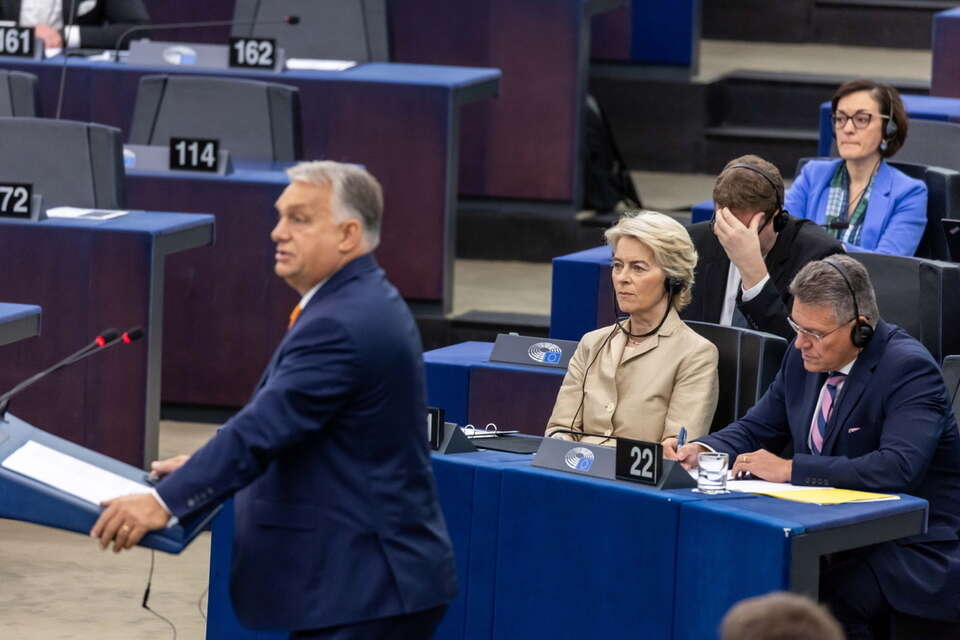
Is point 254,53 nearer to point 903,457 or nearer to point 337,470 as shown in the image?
point 903,457

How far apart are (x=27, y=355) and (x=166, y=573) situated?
3.22 ft

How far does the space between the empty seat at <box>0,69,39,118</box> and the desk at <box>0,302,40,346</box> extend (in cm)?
174

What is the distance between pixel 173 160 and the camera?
19.6ft

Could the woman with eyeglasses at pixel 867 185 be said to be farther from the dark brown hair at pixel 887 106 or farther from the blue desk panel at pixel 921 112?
the blue desk panel at pixel 921 112

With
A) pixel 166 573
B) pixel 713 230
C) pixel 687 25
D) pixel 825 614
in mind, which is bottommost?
pixel 166 573

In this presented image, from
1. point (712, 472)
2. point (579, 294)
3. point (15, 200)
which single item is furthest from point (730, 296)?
point (15, 200)

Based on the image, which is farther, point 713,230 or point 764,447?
point 713,230

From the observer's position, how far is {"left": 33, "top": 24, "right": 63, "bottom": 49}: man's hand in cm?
698

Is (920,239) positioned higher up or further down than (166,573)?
higher up

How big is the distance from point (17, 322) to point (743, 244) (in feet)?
5.87

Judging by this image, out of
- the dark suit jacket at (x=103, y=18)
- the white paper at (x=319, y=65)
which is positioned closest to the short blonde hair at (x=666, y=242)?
the white paper at (x=319, y=65)

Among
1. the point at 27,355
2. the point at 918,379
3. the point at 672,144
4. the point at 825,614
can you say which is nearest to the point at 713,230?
the point at 918,379

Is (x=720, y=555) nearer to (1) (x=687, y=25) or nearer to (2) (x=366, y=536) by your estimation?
(2) (x=366, y=536)

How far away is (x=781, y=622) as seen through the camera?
182 centimetres
